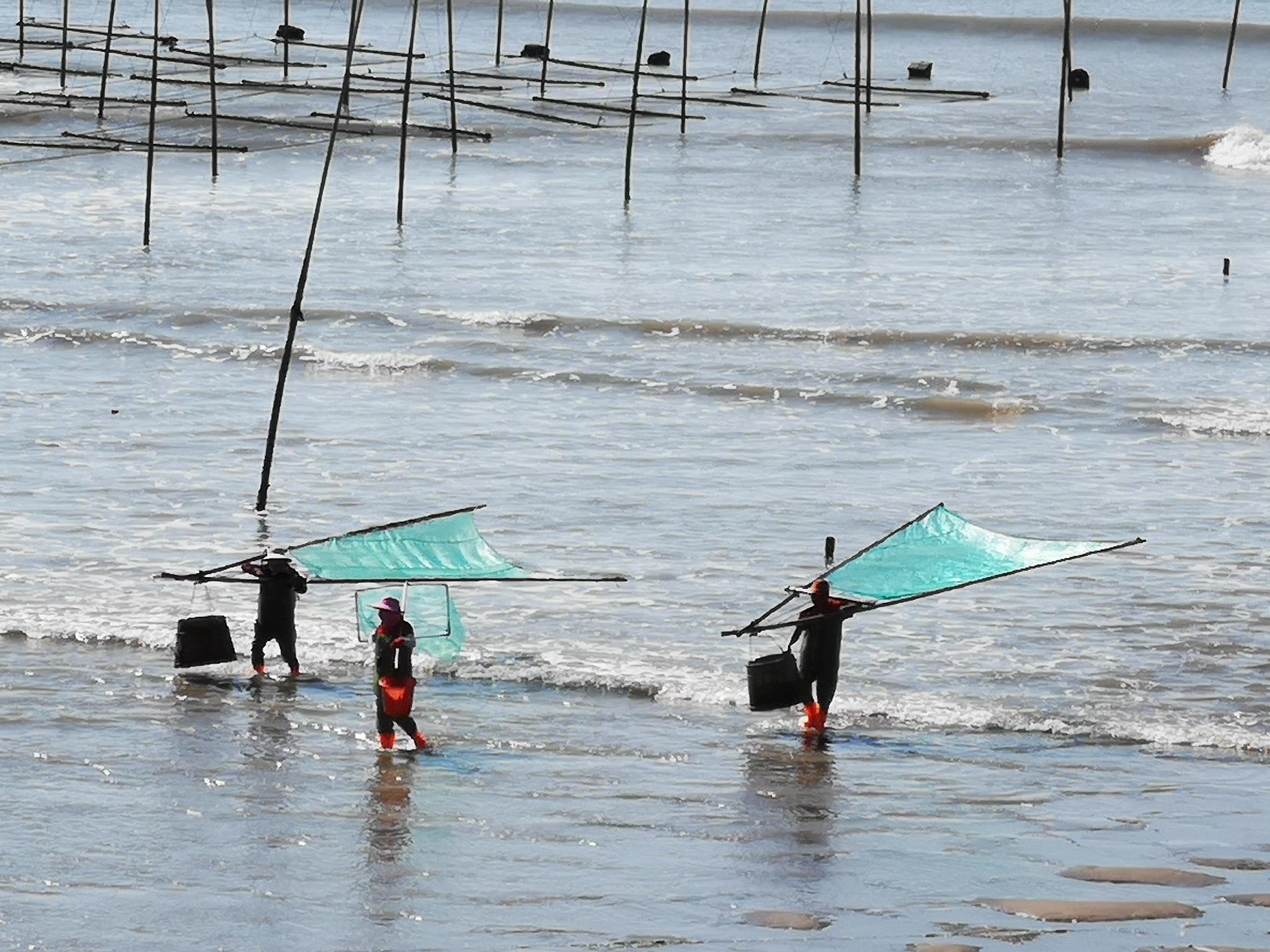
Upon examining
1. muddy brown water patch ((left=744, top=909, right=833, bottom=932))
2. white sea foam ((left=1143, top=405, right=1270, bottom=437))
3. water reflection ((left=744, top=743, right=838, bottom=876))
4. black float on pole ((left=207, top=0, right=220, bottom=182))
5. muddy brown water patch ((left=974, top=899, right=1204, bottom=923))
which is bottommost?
water reflection ((left=744, top=743, right=838, bottom=876))

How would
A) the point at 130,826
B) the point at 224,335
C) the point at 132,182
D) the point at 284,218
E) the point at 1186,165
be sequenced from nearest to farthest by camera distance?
the point at 130,826, the point at 224,335, the point at 284,218, the point at 132,182, the point at 1186,165

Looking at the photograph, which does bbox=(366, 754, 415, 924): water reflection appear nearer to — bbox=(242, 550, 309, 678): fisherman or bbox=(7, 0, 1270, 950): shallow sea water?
bbox=(7, 0, 1270, 950): shallow sea water

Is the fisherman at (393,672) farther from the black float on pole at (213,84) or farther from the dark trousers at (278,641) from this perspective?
the black float on pole at (213,84)

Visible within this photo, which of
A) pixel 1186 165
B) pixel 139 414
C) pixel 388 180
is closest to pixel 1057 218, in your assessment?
pixel 1186 165

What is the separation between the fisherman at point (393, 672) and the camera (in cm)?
1320

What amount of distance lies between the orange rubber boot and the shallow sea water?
280 millimetres

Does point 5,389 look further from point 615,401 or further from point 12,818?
point 12,818

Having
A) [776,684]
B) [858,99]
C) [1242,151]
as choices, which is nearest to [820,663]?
[776,684]

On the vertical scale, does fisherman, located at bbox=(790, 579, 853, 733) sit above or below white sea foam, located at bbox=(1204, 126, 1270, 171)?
below

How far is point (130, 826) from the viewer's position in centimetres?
1167

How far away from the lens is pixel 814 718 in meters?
14.0

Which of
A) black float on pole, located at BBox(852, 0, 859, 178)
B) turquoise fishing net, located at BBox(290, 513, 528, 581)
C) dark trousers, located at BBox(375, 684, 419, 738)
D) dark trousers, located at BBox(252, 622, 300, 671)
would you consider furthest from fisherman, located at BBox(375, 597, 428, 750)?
black float on pole, located at BBox(852, 0, 859, 178)

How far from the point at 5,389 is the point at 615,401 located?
764 cm

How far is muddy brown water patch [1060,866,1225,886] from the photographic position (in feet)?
35.7
